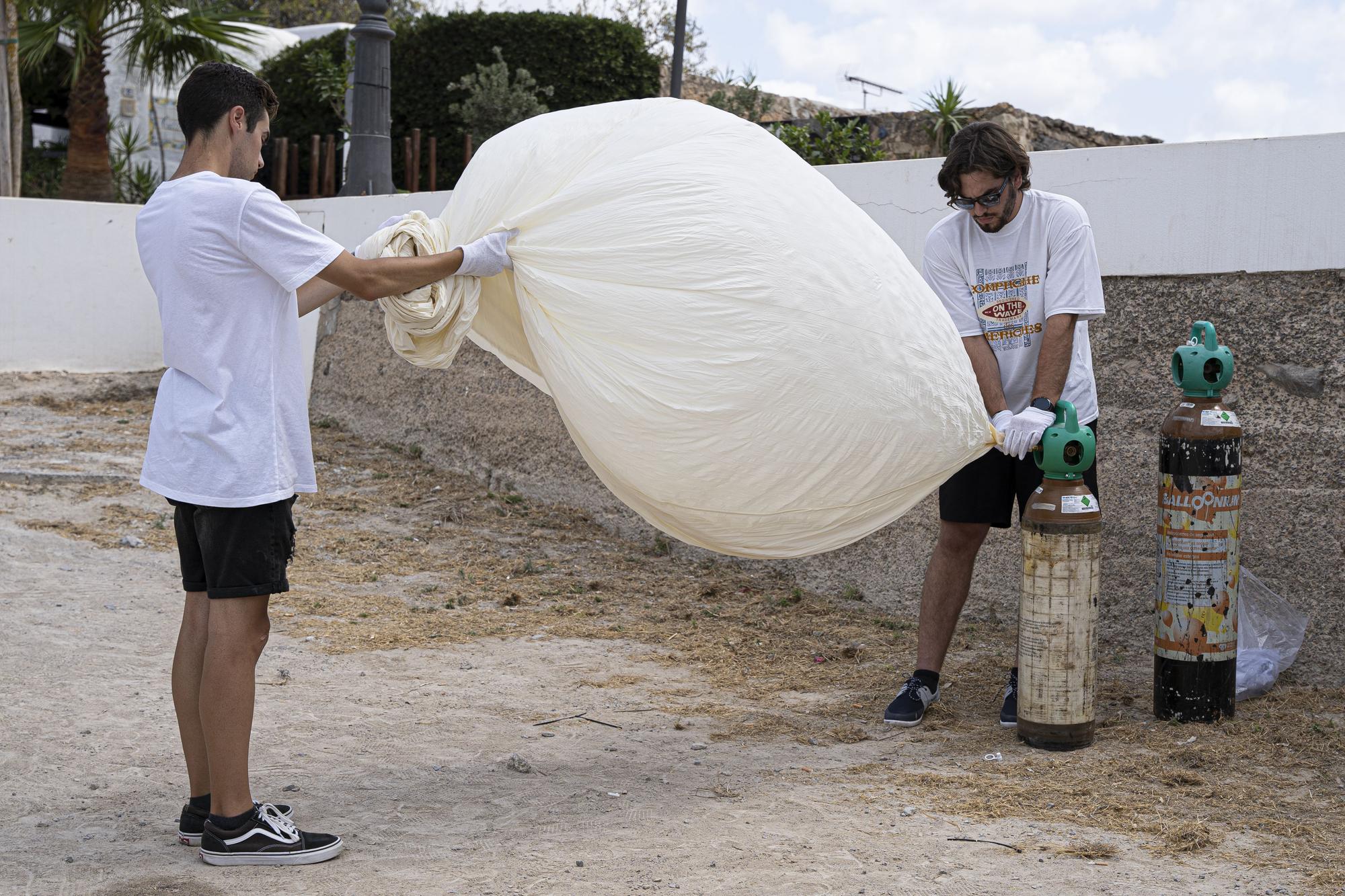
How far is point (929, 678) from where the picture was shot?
3.81 metres

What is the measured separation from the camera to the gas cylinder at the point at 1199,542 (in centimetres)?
354

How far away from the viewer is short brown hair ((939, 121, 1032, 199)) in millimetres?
3443

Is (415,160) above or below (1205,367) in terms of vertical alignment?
above

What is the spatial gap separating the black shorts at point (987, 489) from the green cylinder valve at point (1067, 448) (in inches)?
10.8

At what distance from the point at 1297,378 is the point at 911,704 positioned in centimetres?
175

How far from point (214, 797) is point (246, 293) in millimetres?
1093

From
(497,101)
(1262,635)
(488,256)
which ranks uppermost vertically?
(497,101)

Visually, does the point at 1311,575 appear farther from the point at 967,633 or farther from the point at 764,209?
the point at 764,209

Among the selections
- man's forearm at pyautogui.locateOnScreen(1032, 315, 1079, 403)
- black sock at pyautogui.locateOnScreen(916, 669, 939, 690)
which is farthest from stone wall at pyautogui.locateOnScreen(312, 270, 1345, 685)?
man's forearm at pyautogui.locateOnScreen(1032, 315, 1079, 403)

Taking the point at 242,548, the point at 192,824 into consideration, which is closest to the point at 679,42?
the point at 242,548

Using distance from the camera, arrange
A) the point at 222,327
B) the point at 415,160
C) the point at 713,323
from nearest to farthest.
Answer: the point at 222,327 < the point at 713,323 < the point at 415,160

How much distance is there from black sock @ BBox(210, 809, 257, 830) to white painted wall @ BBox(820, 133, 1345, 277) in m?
3.45

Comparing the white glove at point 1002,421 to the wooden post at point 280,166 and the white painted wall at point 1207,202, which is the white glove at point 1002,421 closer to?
the white painted wall at point 1207,202

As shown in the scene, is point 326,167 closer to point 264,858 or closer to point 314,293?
point 314,293
